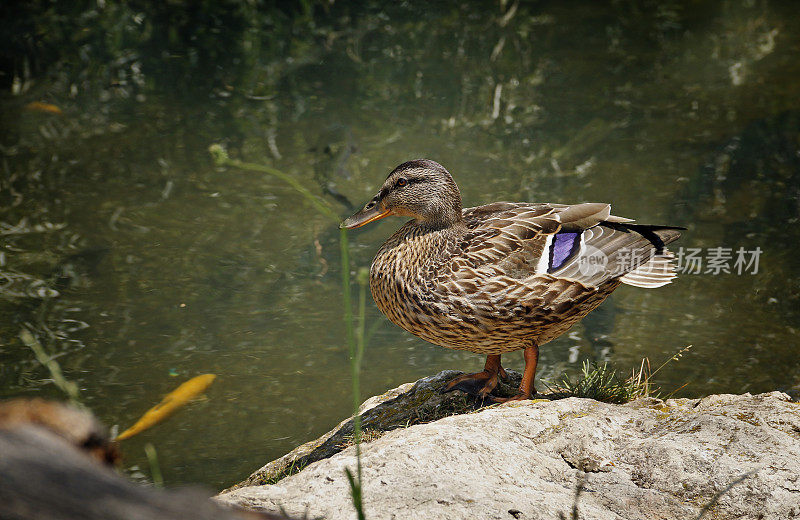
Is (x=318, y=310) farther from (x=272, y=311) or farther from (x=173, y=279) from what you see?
(x=173, y=279)

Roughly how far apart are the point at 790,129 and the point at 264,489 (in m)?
7.06

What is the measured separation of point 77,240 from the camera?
634 centimetres

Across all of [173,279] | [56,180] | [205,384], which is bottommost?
[205,384]

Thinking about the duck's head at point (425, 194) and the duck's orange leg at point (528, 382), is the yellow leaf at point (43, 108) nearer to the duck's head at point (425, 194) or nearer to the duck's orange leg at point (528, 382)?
the duck's head at point (425, 194)

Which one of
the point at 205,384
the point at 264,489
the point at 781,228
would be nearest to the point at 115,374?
the point at 205,384

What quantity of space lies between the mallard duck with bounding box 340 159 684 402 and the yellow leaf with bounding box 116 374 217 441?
1564mm

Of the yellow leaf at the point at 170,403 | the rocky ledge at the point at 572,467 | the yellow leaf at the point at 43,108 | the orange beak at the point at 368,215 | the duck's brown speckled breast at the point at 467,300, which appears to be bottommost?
the yellow leaf at the point at 170,403

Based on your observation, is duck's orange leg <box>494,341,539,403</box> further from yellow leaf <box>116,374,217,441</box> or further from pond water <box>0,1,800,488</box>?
yellow leaf <box>116,374,217,441</box>

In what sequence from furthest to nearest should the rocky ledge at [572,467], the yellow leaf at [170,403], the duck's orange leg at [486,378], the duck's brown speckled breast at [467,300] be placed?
the yellow leaf at [170,403] < the duck's orange leg at [486,378] < the duck's brown speckled breast at [467,300] < the rocky ledge at [572,467]

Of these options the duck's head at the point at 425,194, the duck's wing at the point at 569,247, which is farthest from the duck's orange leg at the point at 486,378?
the duck's head at the point at 425,194

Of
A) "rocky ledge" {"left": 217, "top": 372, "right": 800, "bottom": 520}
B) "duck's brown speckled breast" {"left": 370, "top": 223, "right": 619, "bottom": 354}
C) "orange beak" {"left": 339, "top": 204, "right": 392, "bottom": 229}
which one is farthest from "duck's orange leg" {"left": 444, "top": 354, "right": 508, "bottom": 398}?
"orange beak" {"left": 339, "top": 204, "right": 392, "bottom": 229}

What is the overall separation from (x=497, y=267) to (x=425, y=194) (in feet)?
1.99

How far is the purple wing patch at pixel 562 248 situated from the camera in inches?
154

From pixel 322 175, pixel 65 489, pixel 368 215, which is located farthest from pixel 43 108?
pixel 65 489
